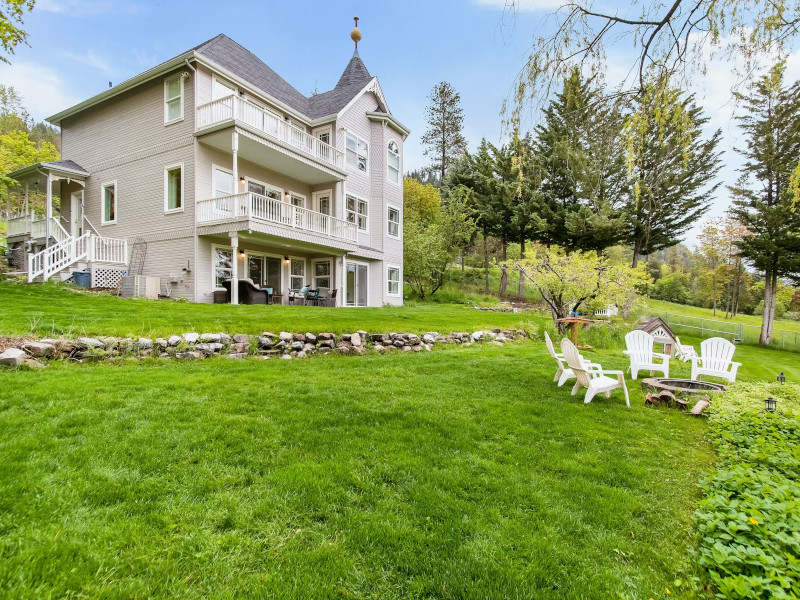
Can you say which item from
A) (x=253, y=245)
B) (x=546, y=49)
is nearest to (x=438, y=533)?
(x=546, y=49)

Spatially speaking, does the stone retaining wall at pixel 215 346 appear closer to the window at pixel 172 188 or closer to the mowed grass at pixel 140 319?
the mowed grass at pixel 140 319

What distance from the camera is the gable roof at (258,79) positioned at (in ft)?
41.4

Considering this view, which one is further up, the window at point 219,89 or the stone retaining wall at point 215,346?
the window at point 219,89

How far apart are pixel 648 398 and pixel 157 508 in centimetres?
602

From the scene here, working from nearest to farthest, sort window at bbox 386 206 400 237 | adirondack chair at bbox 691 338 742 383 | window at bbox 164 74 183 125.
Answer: adirondack chair at bbox 691 338 742 383, window at bbox 164 74 183 125, window at bbox 386 206 400 237

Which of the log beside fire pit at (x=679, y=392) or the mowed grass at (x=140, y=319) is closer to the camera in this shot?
the log beside fire pit at (x=679, y=392)

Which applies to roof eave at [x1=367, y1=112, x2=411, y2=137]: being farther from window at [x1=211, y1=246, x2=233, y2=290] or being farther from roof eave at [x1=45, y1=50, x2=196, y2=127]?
window at [x1=211, y1=246, x2=233, y2=290]

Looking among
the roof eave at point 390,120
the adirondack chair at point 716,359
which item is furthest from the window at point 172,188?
the adirondack chair at point 716,359

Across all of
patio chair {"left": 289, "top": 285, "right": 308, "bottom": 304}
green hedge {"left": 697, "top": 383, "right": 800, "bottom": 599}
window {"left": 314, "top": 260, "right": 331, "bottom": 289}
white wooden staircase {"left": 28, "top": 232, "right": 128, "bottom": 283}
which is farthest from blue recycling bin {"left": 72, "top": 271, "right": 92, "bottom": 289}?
green hedge {"left": 697, "top": 383, "right": 800, "bottom": 599}

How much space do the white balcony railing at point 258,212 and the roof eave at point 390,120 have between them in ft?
21.8

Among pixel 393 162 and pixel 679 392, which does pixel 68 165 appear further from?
pixel 679 392

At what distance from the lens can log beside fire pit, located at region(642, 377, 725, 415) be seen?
5.29 metres

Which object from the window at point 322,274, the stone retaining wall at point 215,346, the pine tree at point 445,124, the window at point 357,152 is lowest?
the stone retaining wall at point 215,346

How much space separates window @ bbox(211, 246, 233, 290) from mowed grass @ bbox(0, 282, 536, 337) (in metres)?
3.37
